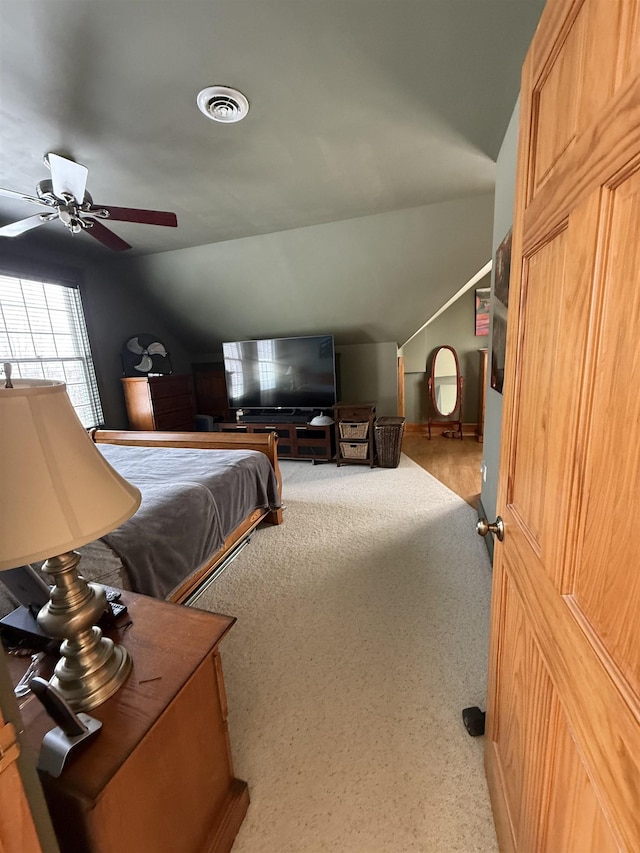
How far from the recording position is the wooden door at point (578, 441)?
0.44 m

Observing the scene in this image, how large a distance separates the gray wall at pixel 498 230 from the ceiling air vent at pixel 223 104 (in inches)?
50.4

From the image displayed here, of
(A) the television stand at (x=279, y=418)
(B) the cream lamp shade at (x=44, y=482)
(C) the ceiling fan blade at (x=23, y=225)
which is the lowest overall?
(A) the television stand at (x=279, y=418)

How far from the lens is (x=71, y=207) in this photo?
2.03 meters

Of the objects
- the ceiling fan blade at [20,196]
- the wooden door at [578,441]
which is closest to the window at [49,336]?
the ceiling fan blade at [20,196]

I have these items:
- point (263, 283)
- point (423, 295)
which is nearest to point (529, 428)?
point (423, 295)

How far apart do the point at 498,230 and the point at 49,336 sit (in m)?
4.13

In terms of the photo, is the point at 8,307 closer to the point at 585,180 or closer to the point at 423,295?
the point at 423,295

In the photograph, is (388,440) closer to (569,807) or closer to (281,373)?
(281,373)

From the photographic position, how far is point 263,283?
13.6 feet

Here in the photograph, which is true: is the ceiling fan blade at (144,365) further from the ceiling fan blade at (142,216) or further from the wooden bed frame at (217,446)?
the ceiling fan blade at (142,216)

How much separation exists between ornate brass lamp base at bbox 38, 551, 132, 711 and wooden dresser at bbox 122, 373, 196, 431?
3911mm

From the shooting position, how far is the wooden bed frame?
2.06m

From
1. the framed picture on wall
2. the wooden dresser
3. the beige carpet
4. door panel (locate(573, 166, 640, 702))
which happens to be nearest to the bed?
the beige carpet

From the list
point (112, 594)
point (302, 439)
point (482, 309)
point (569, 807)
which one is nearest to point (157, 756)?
point (112, 594)
